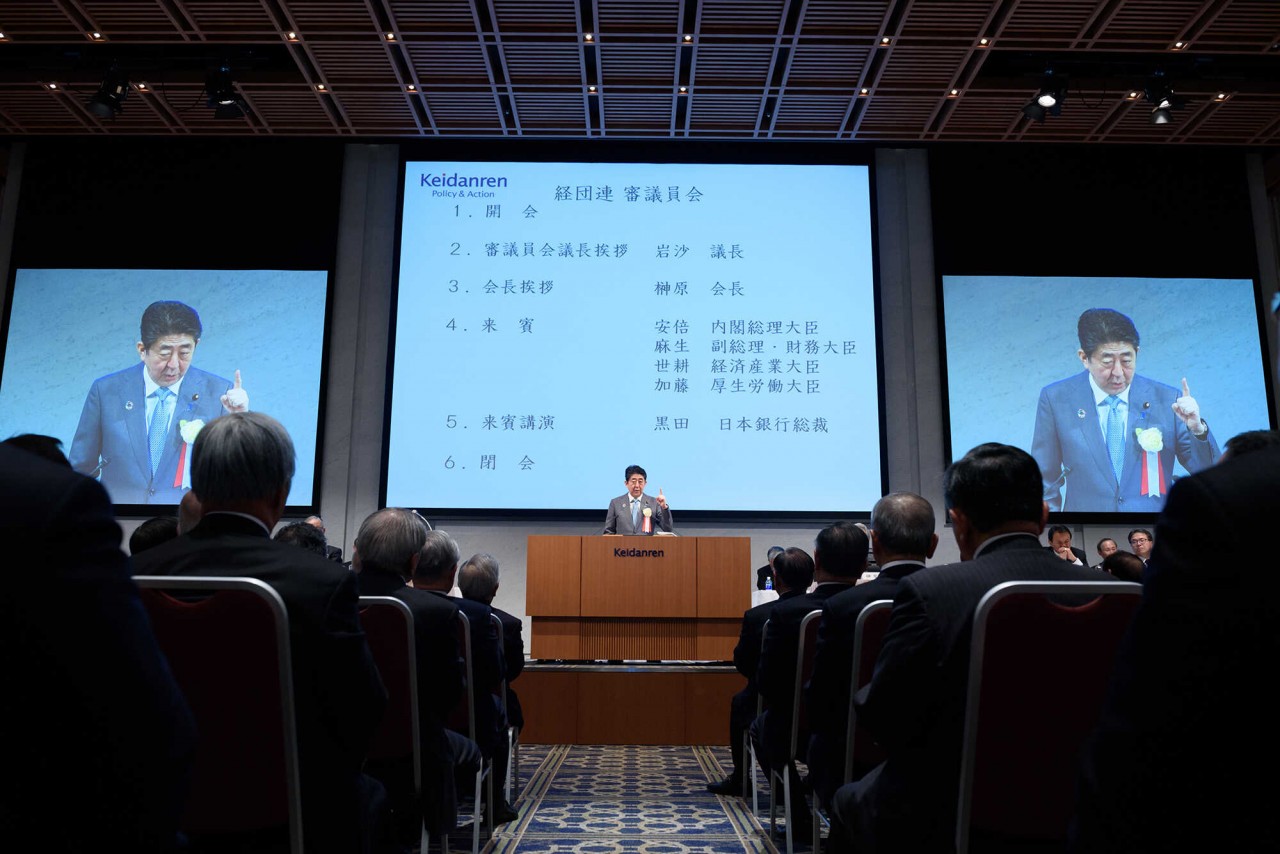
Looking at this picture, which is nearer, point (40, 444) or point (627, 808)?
point (40, 444)

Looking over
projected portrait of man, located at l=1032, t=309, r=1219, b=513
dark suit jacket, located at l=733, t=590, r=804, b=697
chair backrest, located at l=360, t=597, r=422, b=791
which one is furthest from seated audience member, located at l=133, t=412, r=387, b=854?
projected portrait of man, located at l=1032, t=309, r=1219, b=513

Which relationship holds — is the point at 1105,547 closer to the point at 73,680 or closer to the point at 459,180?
the point at 459,180

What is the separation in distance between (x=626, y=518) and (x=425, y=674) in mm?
4379

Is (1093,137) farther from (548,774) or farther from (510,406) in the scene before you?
(548,774)

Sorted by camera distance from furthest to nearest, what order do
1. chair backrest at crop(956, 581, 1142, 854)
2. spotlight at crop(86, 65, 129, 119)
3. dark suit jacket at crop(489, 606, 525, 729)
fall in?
spotlight at crop(86, 65, 129, 119)
dark suit jacket at crop(489, 606, 525, 729)
chair backrest at crop(956, 581, 1142, 854)

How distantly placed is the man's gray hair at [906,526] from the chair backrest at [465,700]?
132 cm

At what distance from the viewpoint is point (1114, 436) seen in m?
8.09

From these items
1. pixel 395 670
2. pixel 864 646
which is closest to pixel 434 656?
pixel 395 670

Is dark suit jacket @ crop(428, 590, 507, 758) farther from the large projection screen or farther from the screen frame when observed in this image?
the screen frame

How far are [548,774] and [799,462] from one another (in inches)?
153

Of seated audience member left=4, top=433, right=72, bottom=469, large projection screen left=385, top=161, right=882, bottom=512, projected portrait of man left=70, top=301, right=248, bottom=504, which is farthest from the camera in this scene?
projected portrait of man left=70, top=301, right=248, bottom=504

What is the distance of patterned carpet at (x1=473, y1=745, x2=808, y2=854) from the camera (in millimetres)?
3395

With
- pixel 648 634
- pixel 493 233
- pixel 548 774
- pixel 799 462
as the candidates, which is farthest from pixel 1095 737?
pixel 493 233

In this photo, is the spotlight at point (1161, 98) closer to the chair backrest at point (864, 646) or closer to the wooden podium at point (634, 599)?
the wooden podium at point (634, 599)
